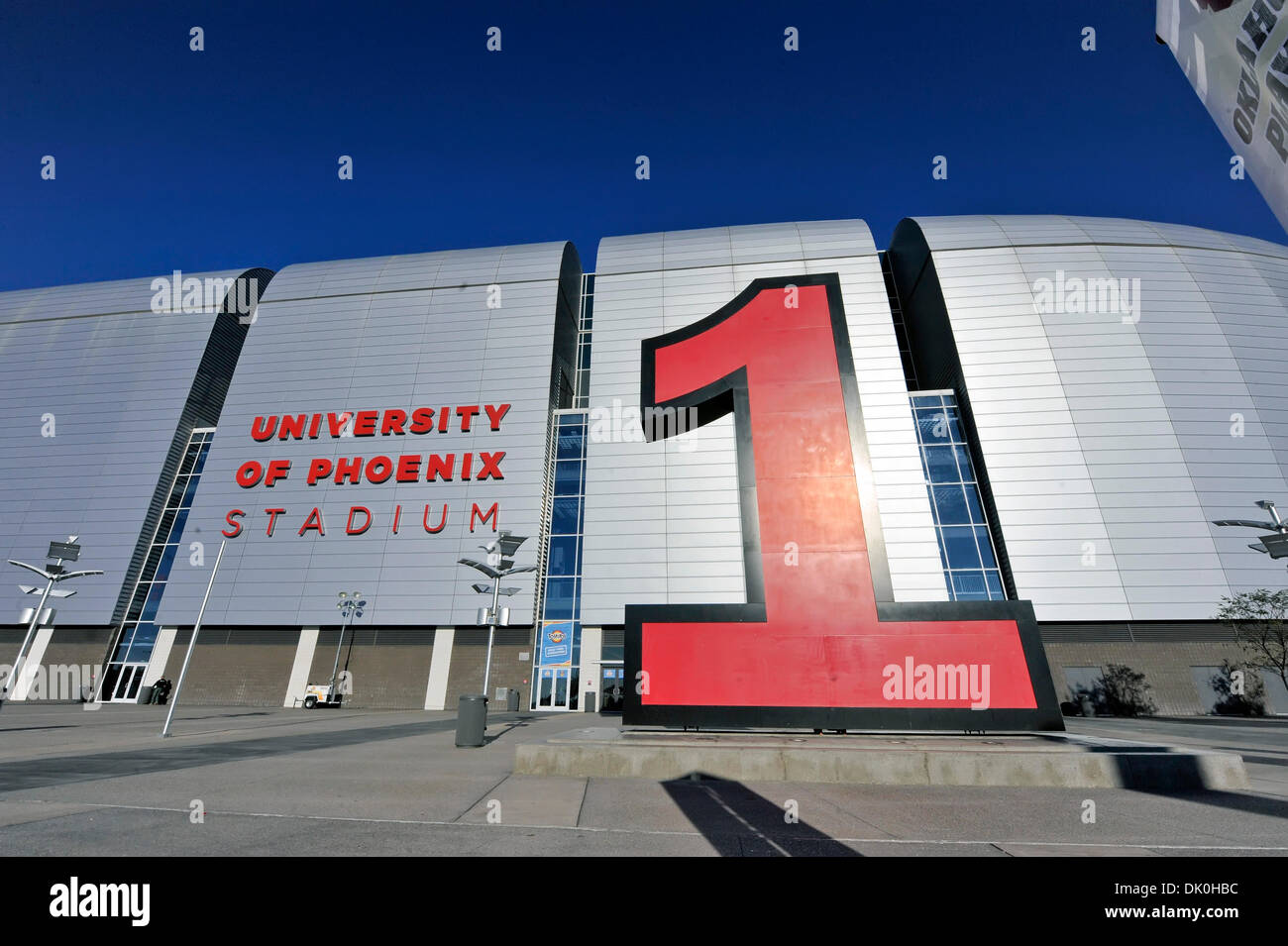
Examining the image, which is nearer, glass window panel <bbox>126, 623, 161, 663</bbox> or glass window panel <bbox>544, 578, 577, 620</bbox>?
glass window panel <bbox>544, 578, 577, 620</bbox>

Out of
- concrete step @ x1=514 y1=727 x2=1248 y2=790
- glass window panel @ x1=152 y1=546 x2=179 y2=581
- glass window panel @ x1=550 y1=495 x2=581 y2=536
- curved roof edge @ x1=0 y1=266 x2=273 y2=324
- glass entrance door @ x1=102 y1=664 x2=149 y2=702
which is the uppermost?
curved roof edge @ x1=0 y1=266 x2=273 y2=324

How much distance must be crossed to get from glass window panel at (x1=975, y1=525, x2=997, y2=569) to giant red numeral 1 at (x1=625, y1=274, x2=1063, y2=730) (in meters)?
20.7

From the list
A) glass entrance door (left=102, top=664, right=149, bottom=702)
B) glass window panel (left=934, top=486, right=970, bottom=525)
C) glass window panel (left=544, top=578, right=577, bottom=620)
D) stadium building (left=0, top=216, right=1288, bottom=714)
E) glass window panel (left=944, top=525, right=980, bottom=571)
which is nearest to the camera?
stadium building (left=0, top=216, right=1288, bottom=714)

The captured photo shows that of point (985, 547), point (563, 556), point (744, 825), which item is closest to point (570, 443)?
point (563, 556)

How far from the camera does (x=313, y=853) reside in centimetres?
420

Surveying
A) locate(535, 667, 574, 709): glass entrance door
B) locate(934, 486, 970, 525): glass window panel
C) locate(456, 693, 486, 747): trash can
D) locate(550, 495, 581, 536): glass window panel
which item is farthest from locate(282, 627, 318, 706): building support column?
locate(934, 486, 970, 525): glass window panel

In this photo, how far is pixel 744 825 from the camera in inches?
219

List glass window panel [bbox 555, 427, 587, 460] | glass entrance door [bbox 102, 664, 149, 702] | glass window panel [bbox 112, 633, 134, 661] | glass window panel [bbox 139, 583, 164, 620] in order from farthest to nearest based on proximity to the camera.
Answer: glass window panel [bbox 555, 427, 587, 460] → glass window panel [bbox 139, 583, 164, 620] → glass window panel [bbox 112, 633, 134, 661] → glass entrance door [bbox 102, 664, 149, 702]

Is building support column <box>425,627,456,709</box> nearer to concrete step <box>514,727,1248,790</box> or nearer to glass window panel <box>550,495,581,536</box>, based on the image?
glass window panel <box>550,495,581,536</box>

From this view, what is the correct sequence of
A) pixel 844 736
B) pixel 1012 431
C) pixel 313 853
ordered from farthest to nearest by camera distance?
pixel 1012 431 → pixel 844 736 → pixel 313 853

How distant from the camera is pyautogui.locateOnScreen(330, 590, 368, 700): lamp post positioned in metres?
28.1

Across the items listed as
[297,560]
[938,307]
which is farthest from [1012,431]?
[297,560]
